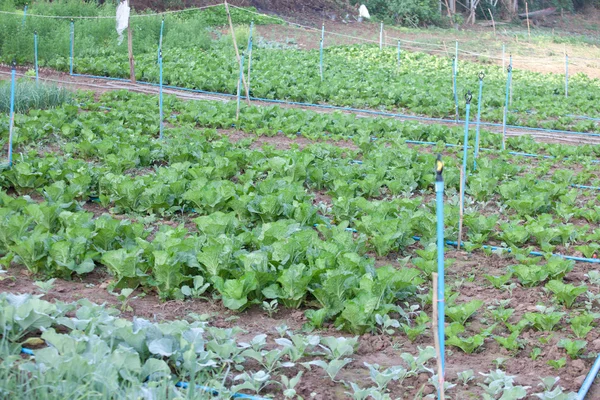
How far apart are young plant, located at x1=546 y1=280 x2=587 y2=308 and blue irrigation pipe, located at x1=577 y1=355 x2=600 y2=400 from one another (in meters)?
0.75

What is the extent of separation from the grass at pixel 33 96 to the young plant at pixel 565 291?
7.75 meters

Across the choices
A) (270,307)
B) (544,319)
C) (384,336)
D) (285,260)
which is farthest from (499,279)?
(270,307)

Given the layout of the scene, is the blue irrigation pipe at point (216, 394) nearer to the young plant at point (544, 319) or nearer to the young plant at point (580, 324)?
the young plant at point (544, 319)

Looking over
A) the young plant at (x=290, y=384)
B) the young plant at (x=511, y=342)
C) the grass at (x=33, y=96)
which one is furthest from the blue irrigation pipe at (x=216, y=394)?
the grass at (x=33, y=96)

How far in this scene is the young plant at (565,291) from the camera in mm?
4820

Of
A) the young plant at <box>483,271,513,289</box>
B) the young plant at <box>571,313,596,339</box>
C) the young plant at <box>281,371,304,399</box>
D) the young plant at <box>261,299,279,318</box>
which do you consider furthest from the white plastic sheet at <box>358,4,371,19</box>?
the young plant at <box>281,371,304,399</box>

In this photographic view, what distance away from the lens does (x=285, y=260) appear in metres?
4.95

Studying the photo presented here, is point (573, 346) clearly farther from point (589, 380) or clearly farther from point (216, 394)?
point (216, 394)

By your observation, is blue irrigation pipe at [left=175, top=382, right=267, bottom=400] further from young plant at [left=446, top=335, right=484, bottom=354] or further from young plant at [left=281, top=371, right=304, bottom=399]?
young plant at [left=446, top=335, right=484, bottom=354]

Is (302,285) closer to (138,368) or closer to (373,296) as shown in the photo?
(373,296)

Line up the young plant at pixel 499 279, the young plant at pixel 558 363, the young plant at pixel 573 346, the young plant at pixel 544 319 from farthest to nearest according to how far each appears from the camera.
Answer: the young plant at pixel 499 279
the young plant at pixel 544 319
the young plant at pixel 573 346
the young plant at pixel 558 363

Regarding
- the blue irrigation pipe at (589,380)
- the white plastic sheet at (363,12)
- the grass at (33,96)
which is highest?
the white plastic sheet at (363,12)

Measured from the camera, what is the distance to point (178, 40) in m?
19.3

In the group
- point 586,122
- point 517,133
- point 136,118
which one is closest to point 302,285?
point 136,118
